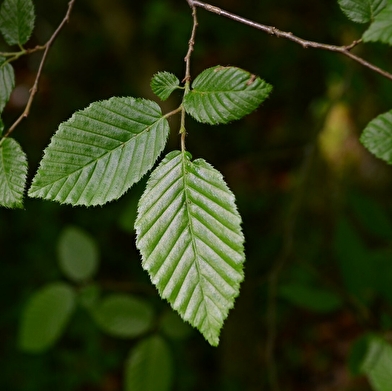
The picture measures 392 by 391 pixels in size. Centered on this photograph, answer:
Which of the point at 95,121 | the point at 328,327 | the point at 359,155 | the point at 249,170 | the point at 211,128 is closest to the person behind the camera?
the point at 95,121

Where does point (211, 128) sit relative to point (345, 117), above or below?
below

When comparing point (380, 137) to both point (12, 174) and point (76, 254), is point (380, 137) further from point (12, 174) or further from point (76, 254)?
point (76, 254)

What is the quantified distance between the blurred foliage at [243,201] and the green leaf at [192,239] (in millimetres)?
1119

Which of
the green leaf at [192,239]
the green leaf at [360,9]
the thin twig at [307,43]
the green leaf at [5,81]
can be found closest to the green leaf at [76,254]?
the green leaf at [5,81]

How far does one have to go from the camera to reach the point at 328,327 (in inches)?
121

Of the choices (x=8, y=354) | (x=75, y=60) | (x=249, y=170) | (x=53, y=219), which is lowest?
Result: (x=8, y=354)

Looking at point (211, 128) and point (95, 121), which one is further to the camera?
point (211, 128)

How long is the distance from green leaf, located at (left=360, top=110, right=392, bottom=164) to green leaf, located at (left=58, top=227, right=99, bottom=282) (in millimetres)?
1438

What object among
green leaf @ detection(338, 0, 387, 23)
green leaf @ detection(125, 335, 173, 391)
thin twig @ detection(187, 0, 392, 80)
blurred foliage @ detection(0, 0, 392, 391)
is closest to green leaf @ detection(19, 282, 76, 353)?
blurred foliage @ detection(0, 0, 392, 391)

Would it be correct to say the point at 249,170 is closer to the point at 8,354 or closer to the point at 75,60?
the point at 75,60

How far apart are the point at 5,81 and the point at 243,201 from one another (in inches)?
99.4

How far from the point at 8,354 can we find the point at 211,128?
218 cm

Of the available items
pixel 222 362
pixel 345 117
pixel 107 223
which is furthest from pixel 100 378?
pixel 345 117

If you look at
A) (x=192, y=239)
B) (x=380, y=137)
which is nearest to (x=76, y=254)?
(x=192, y=239)
